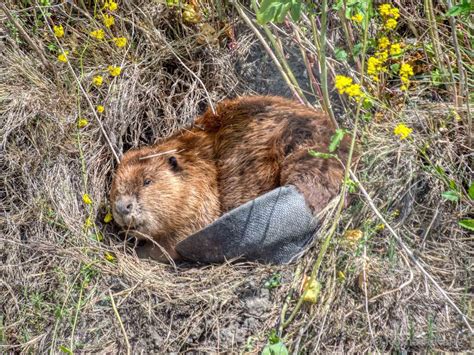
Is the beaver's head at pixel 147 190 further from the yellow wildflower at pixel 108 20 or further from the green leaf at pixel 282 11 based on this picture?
the green leaf at pixel 282 11

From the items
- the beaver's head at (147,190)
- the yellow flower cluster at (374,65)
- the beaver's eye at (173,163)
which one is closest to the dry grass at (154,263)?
the beaver's head at (147,190)

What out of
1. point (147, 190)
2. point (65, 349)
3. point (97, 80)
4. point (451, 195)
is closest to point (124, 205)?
point (147, 190)

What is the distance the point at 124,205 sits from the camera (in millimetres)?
5027

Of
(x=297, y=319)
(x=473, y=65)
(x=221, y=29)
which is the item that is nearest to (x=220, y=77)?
(x=221, y=29)

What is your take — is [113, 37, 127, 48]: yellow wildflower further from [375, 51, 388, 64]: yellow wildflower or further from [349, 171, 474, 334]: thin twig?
[349, 171, 474, 334]: thin twig

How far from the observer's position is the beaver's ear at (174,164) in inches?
206

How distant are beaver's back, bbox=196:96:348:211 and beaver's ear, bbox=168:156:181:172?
10.5 inches

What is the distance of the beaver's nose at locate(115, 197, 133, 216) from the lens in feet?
16.5

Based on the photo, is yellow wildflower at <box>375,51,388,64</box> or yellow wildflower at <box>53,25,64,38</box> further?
yellow wildflower at <box>53,25,64,38</box>

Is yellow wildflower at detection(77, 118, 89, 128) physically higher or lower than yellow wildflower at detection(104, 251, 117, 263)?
higher

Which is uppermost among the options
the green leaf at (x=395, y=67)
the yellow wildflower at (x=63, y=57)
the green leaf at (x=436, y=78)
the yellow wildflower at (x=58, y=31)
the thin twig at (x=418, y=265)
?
the yellow wildflower at (x=58, y=31)

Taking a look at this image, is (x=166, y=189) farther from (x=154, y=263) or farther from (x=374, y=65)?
(x=374, y=65)

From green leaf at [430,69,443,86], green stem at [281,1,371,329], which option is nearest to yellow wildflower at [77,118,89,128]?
green stem at [281,1,371,329]

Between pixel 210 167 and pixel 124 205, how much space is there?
0.63 m
